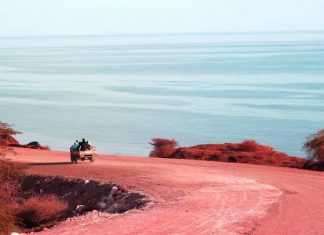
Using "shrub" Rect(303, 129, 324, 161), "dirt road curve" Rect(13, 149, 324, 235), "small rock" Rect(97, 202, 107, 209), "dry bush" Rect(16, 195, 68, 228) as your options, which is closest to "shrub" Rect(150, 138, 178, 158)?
"shrub" Rect(303, 129, 324, 161)

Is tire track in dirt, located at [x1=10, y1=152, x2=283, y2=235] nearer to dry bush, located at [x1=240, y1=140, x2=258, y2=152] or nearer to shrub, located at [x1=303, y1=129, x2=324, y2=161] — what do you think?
shrub, located at [x1=303, y1=129, x2=324, y2=161]

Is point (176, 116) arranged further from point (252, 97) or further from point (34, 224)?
point (34, 224)

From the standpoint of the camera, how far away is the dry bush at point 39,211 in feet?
82.1

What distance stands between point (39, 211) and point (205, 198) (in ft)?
21.6

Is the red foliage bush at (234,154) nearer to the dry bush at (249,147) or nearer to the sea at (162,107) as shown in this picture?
the dry bush at (249,147)

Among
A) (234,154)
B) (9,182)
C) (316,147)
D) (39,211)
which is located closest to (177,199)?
(39,211)

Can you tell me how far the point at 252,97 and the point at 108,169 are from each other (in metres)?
81.1

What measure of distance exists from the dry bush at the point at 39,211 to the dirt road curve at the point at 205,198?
283 centimetres

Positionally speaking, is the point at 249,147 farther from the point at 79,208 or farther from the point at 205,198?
the point at 205,198

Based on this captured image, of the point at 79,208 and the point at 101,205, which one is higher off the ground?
the point at 101,205

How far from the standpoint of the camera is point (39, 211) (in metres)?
25.3

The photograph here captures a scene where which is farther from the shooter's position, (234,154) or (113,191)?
(234,154)

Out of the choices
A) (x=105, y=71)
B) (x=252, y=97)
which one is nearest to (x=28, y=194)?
(x=252, y=97)

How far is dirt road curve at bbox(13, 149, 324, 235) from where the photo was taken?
18.0 m
